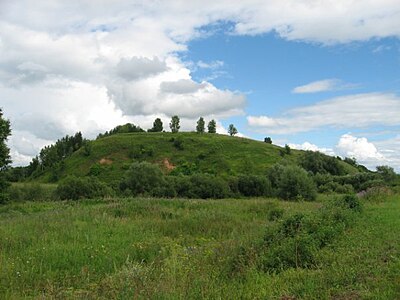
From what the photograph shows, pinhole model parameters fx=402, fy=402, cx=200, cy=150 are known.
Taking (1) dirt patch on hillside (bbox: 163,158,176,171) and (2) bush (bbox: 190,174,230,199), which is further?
(1) dirt patch on hillside (bbox: 163,158,176,171)

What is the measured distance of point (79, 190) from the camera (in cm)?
5097

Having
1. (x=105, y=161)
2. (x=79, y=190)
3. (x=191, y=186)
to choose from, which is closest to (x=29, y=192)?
(x=79, y=190)

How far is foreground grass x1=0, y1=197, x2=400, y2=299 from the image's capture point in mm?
6699

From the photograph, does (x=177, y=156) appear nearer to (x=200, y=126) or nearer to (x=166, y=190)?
(x=200, y=126)

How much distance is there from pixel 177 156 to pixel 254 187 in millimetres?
43814

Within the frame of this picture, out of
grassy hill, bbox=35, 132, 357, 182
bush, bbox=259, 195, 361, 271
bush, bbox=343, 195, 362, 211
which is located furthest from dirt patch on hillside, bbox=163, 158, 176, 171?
bush, bbox=259, 195, 361, 271

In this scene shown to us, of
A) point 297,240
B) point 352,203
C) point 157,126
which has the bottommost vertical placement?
point 297,240

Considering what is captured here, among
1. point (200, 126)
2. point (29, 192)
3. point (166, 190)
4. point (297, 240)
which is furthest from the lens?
point (200, 126)

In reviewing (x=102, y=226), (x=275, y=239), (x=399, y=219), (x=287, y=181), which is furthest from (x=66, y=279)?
(x=287, y=181)

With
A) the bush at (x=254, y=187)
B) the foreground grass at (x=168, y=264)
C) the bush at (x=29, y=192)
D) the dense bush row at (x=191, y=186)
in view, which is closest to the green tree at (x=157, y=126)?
the dense bush row at (x=191, y=186)

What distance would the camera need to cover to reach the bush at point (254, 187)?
6044cm

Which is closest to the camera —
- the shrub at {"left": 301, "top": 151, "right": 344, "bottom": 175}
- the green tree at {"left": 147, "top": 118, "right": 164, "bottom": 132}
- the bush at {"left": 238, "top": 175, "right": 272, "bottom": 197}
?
the bush at {"left": 238, "top": 175, "right": 272, "bottom": 197}

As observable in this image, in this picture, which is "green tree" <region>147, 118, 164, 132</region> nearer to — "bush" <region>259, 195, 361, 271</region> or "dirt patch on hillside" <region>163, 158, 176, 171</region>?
"dirt patch on hillside" <region>163, 158, 176, 171</region>

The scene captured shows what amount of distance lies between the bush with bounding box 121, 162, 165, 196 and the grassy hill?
111 ft
